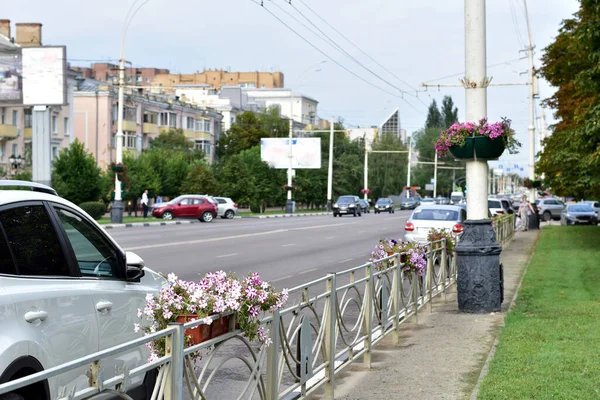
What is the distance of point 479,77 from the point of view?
1373cm

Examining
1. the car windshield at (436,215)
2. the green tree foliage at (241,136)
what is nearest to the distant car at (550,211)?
the car windshield at (436,215)

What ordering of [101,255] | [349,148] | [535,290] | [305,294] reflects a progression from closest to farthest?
[101,255]
[305,294]
[535,290]
[349,148]

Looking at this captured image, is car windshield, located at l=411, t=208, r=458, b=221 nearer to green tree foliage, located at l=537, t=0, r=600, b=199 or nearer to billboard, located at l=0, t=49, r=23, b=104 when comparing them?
green tree foliage, located at l=537, t=0, r=600, b=199

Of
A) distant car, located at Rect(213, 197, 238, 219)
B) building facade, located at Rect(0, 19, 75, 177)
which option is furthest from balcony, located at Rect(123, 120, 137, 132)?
distant car, located at Rect(213, 197, 238, 219)

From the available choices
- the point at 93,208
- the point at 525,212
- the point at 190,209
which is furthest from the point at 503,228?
the point at 190,209

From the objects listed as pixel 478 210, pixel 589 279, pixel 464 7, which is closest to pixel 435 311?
pixel 478 210

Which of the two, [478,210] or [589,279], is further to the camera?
[589,279]

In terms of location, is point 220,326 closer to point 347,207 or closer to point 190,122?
point 347,207

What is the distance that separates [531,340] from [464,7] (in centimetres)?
534

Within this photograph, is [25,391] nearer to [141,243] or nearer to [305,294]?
[305,294]

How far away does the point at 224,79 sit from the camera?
161 m

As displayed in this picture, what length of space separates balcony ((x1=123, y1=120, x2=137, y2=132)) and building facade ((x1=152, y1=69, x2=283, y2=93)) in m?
44.8

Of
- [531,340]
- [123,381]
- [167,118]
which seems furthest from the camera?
[167,118]

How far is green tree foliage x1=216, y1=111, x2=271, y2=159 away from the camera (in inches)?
4596
